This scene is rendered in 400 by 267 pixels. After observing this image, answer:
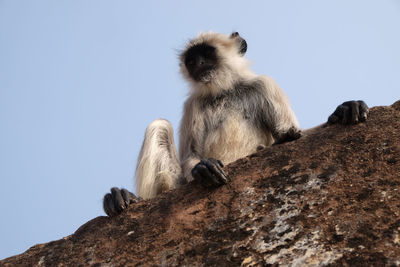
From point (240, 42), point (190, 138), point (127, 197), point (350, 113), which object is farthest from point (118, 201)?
point (240, 42)

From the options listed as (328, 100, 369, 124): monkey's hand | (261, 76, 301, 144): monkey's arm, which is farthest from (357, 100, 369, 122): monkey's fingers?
(261, 76, 301, 144): monkey's arm

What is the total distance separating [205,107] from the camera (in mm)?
5105

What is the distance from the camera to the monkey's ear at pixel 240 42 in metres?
6.23

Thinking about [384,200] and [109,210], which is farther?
[109,210]

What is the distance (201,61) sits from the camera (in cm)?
563

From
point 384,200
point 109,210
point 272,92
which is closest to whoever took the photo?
point 384,200

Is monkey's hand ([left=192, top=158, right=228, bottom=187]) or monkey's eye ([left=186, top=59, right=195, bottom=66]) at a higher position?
monkey's eye ([left=186, top=59, right=195, bottom=66])

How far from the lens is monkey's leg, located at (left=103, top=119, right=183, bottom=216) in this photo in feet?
14.4

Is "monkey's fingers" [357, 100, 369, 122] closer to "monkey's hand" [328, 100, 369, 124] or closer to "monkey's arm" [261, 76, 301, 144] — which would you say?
"monkey's hand" [328, 100, 369, 124]

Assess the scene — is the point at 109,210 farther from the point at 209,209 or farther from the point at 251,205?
the point at 251,205

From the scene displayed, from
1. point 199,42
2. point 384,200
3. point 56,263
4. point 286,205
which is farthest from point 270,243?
point 199,42

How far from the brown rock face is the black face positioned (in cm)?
232

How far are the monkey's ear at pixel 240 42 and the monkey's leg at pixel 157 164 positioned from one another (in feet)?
6.07

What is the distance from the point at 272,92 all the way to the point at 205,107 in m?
0.67
